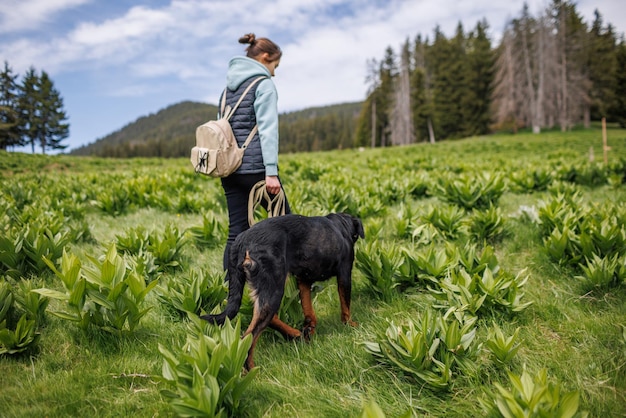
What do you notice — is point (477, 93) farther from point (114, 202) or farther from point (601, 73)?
point (114, 202)

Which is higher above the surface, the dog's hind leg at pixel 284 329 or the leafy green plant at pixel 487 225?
the leafy green plant at pixel 487 225

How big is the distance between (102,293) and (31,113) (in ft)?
168

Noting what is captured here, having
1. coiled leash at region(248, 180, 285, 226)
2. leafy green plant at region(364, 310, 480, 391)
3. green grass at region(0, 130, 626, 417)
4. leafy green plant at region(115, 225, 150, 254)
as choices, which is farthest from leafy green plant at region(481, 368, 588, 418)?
leafy green plant at region(115, 225, 150, 254)

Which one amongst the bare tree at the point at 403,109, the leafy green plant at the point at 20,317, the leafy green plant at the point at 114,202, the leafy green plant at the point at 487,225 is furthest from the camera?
the bare tree at the point at 403,109

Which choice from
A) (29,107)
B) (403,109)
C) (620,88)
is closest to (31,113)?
(29,107)

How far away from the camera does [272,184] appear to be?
10.8 feet

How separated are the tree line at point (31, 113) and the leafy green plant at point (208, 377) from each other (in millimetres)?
32549

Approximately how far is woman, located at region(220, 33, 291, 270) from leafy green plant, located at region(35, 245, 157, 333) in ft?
3.99

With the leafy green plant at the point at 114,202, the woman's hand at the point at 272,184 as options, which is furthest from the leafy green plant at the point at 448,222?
the leafy green plant at the point at 114,202

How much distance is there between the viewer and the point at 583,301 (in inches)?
128

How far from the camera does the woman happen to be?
3268 millimetres

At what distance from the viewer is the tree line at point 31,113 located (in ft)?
105

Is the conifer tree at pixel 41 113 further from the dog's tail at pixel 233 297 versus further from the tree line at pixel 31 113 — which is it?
the dog's tail at pixel 233 297

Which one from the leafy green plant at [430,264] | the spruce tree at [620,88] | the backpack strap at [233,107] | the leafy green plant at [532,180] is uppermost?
the spruce tree at [620,88]
